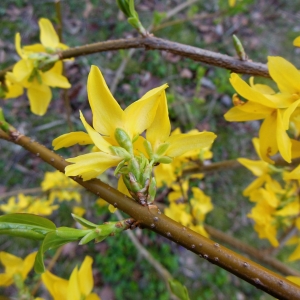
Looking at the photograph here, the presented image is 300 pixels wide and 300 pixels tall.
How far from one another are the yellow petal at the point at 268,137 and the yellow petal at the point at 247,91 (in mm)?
58

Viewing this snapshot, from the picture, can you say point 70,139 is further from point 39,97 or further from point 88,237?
point 39,97

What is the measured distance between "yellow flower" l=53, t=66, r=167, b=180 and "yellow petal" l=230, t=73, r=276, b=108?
144 millimetres

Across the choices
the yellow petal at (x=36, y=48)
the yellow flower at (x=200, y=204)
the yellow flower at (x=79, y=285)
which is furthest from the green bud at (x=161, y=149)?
the yellow flower at (x=200, y=204)

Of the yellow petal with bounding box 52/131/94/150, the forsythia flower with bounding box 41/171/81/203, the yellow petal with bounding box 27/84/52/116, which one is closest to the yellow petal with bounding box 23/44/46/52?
the yellow petal with bounding box 27/84/52/116

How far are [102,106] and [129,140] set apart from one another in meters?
0.08

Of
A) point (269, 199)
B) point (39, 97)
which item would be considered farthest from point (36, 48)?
point (269, 199)

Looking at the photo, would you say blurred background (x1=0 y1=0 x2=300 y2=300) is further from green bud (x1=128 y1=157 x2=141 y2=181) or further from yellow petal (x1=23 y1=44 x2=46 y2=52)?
green bud (x1=128 y1=157 x2=141 y2=181)

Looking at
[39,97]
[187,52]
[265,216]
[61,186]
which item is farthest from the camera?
[61,186]

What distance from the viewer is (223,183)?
108 inches

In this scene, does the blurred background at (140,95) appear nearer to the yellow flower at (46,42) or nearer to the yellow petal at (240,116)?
the yellow flower at (46,42)

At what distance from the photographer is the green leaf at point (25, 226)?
0.49 metres

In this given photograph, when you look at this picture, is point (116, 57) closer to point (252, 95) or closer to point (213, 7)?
point (213, 7)

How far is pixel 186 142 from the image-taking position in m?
0.61

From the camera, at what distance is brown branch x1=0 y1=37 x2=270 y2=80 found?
2.57 ft
